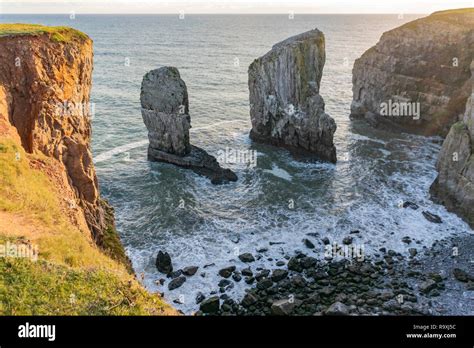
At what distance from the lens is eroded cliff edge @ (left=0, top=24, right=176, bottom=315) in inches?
555

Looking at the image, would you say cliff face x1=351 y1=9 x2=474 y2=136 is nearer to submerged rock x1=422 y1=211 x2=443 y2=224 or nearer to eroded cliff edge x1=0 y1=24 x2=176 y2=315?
submerged rock x1=422 y1=211 x2=443 y2=224

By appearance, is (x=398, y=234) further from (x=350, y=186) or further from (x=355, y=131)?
(x=355, y=131)

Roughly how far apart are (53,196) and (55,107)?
20.9 ft

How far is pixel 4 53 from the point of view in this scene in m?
22.6

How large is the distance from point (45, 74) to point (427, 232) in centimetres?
3412

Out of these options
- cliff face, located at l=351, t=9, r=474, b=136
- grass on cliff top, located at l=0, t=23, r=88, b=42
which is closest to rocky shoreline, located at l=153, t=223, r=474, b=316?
grass on cliff top, located at l=0, t=23, r=88, b=42

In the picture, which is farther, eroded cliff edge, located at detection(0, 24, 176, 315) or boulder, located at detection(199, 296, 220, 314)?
boulder, located at detection(199, 296, 220, 314)

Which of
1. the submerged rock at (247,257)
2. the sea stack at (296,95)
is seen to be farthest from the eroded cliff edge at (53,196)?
the sea stack at (296,95)

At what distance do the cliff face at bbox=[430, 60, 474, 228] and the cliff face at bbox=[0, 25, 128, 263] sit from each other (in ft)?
106

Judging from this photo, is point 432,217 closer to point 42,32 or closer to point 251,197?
point 251,197

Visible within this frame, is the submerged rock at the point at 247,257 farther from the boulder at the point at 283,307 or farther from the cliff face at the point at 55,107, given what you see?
the cliff face at the point at 55,107

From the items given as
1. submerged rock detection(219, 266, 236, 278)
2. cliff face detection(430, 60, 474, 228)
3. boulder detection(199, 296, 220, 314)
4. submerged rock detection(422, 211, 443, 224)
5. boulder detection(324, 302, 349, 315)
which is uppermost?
cliff face detection(430, 60, 474, 228)

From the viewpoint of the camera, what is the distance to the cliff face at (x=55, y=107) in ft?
73.5
